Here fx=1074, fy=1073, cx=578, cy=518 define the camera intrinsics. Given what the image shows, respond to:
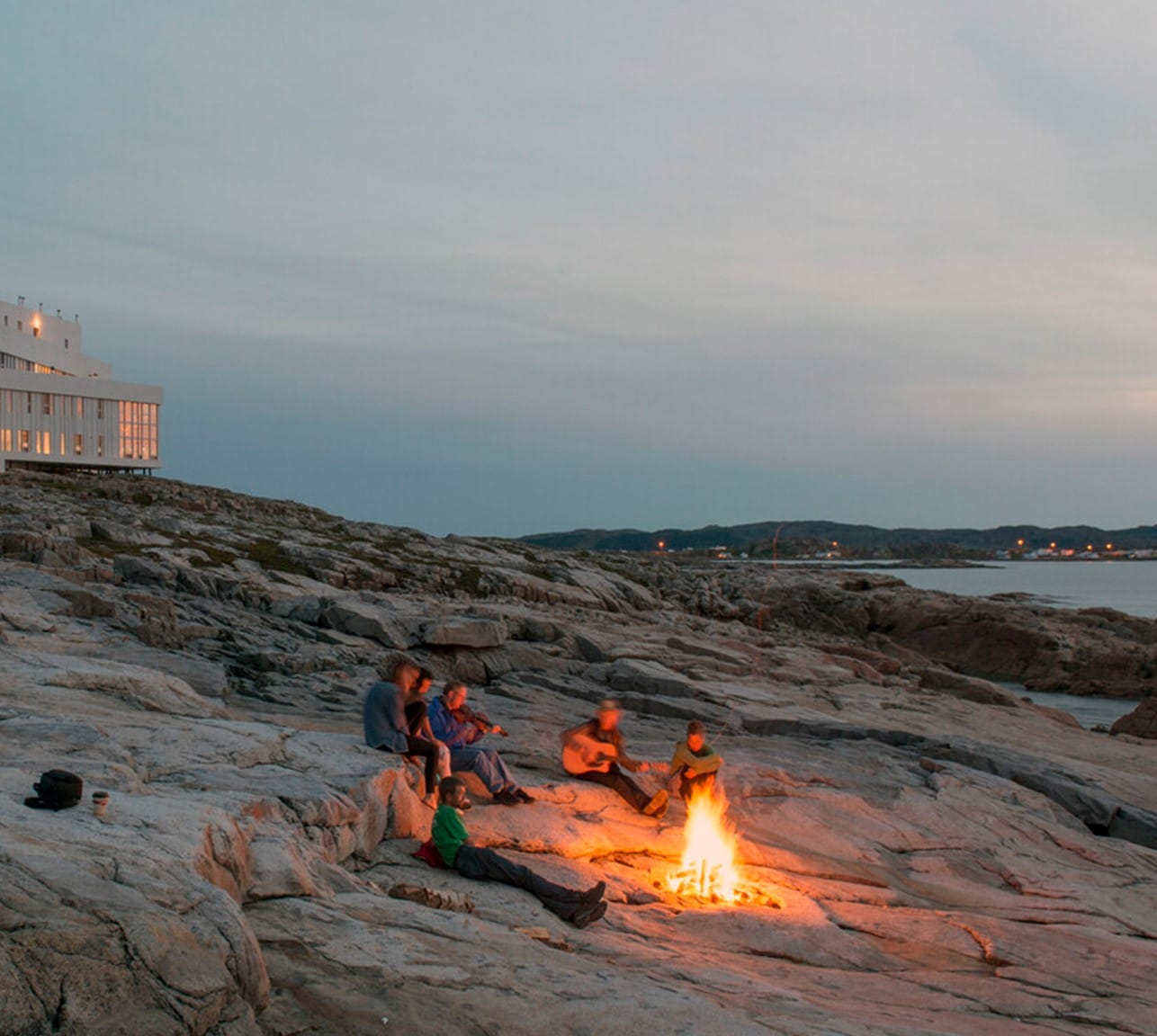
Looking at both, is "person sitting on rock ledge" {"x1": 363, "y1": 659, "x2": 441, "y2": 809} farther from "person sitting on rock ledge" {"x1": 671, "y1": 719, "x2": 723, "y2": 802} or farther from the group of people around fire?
"person sitting on rock ledge" {"x1": 671, "y1": 719, "x2": 723, "y2": 802}

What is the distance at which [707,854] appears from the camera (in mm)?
12172

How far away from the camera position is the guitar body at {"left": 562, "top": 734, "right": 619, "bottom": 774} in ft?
47.0

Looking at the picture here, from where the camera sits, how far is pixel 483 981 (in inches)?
261

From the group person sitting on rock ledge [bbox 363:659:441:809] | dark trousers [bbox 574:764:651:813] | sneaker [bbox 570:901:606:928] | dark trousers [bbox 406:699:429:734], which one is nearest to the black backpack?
sneaker [bbox 570:901:606:928]

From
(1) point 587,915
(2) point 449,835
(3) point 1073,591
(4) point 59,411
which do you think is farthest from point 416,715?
(3) point 1073,591

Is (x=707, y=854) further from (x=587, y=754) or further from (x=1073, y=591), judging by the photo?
(x=1073, y=591)

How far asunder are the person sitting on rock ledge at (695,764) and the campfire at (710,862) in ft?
0.42

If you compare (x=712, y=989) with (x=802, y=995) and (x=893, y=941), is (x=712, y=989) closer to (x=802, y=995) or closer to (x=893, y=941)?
(x=802, y=995)

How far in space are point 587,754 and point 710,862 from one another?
2799 millimetres

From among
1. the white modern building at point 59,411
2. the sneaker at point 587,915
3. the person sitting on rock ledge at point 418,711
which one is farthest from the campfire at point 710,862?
the white modern building at point 59,411

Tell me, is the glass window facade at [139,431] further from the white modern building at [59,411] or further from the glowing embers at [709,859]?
the glowing embers at [709,859]

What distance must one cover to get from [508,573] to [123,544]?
14595 mm

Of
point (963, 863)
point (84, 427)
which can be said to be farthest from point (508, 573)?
point (84, 427)

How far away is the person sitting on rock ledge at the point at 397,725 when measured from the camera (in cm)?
1261
